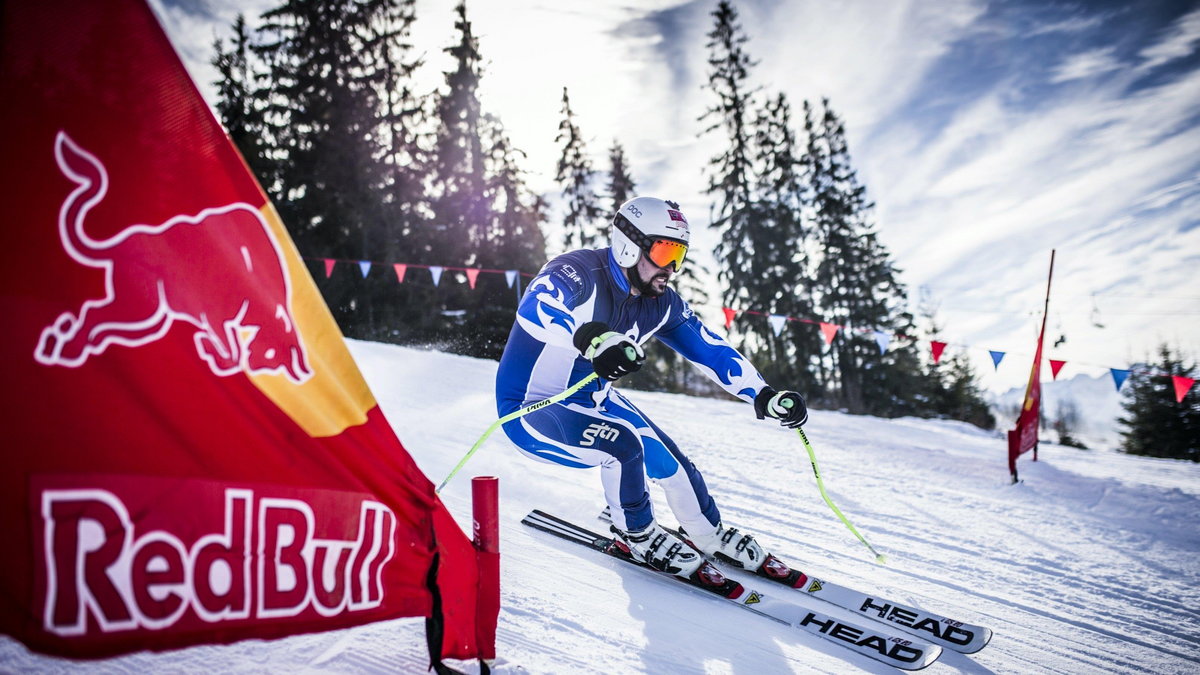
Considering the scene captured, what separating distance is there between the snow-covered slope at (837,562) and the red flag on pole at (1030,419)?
0.94 ft

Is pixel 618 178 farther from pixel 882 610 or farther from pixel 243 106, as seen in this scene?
pixel 882 610

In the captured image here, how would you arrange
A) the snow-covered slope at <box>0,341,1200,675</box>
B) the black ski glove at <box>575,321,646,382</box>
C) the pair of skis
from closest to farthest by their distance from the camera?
the snow-covered slope at <box>0,341,1200,675</box>
the pair of skis
the black ski glove at <box>575,321,646,382</box>

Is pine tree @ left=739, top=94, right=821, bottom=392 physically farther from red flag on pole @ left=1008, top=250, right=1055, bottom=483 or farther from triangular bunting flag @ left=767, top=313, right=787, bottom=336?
red flag on pole @ left=1008, top=250, right=1055, bottom=483

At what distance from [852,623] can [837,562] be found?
949 mm

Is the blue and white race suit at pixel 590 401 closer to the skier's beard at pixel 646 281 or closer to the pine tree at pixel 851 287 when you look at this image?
the skier's beard at pixel 646 281

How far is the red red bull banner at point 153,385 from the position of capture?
1.23 m

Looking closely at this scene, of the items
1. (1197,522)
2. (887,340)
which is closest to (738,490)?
(1197,522)

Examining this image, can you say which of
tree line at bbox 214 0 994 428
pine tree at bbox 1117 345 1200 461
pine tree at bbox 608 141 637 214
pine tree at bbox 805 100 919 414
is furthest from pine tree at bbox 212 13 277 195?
pine tree at bbox 1117 345 1200 461

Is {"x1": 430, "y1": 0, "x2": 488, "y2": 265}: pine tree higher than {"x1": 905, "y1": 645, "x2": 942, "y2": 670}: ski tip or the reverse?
higher

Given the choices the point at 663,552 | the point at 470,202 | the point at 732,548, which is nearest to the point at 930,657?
the point at 732,548

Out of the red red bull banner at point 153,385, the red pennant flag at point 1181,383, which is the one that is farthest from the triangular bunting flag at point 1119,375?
the red red bull banner at point 153,385

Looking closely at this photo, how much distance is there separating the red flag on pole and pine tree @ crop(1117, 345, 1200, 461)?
55.9 feet

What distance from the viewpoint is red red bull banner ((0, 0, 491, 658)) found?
1.23 meters

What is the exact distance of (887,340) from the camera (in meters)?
11.6
